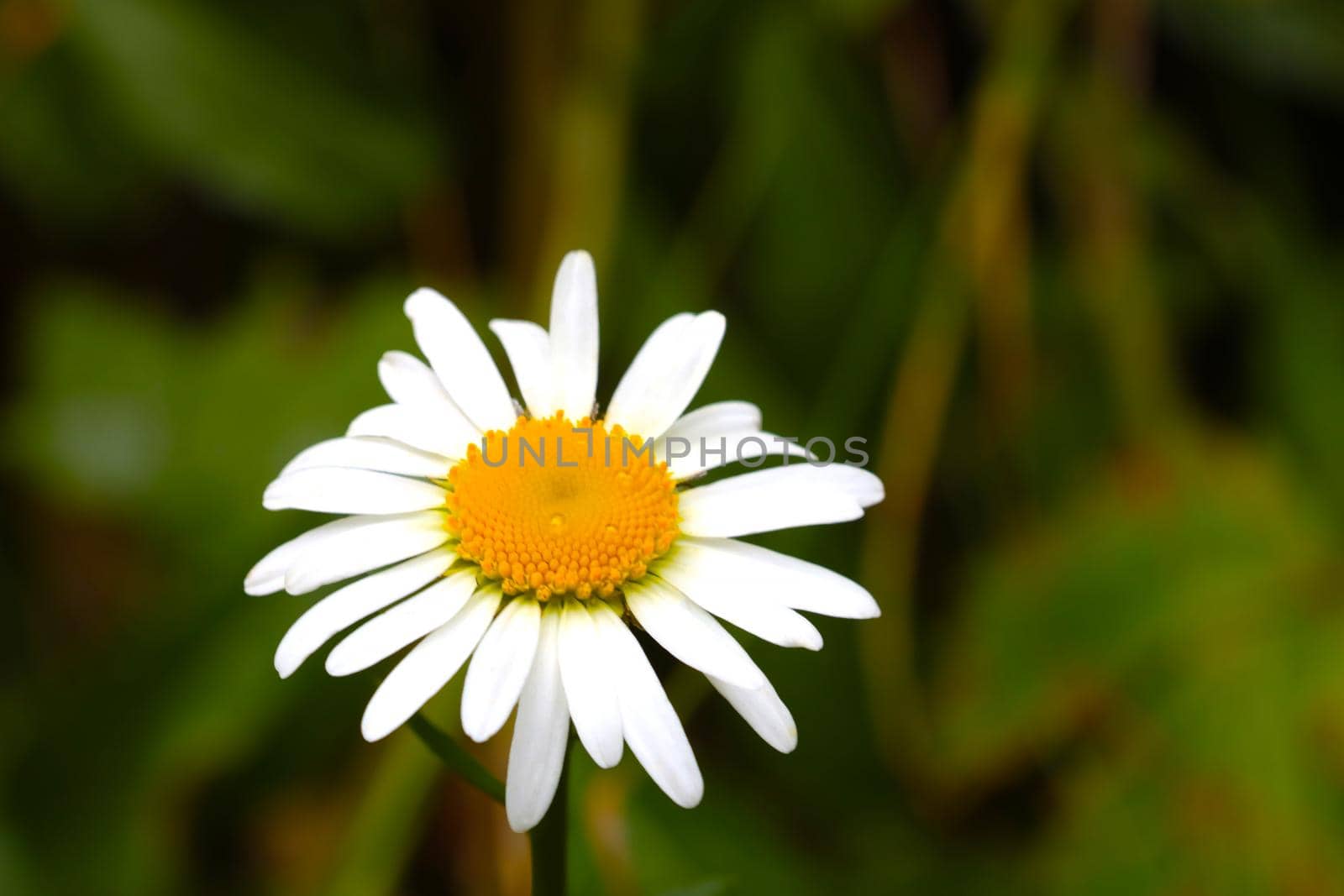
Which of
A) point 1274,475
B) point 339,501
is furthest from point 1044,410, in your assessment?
point 339,501

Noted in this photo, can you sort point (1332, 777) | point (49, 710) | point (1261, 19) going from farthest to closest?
point (1261, 19) < point (1332, 777) < point (49, 710)

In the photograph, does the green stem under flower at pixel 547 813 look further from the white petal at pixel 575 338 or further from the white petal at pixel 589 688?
the white petal at pixel 575 338

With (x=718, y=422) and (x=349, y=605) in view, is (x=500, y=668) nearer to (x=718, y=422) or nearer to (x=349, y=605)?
(x=349, y=605)

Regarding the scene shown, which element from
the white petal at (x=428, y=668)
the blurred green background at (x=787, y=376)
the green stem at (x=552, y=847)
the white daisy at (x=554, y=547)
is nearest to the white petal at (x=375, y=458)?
the white daisy at (x=554, y=547)

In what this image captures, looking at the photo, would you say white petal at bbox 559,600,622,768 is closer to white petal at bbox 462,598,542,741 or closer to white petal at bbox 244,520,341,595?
white petal at bbox 462,598,542,741

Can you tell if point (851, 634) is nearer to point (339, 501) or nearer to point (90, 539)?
point (339, 501)

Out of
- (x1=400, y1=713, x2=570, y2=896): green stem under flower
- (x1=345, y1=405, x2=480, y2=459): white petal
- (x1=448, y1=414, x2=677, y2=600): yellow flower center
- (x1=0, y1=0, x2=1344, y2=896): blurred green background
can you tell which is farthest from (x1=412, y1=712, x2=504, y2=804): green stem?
(x1=0, y1=0, x2=1344, y2=896): blurred green background
